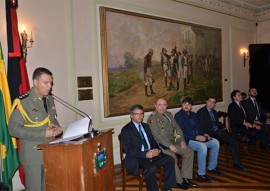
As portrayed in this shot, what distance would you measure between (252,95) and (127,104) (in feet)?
10.6

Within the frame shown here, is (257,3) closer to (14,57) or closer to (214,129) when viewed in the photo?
(214,129)

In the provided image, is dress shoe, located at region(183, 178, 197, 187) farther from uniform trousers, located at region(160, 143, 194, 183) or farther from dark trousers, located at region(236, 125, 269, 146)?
dark trousers, located at region(236, 125, 269, 146)

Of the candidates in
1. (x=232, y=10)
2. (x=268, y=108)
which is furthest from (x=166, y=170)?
(x=232, y=10)

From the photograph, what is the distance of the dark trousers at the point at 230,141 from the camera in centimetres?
453

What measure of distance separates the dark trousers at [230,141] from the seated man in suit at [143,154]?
148cm

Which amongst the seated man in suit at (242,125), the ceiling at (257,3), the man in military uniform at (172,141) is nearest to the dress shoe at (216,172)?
the man in military uniform at (172,141)

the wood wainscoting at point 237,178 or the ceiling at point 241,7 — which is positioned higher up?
the ceiling at point 241,7

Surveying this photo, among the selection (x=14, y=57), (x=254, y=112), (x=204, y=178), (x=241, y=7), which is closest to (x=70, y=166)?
(x=14, y=57)

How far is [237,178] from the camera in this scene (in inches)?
159

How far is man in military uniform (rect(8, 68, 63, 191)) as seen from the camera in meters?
2.34

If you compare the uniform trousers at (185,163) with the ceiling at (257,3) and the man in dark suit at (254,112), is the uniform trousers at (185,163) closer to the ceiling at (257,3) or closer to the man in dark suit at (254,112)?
the man in dark suit at (254,112)

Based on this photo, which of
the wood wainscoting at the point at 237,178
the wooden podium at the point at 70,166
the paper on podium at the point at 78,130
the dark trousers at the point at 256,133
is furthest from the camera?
the dark trousers at the point at 256,133

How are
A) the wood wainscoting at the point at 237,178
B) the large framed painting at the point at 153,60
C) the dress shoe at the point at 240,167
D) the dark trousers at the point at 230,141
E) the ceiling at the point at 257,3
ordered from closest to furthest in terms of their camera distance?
the wood wainscoting at the point at 237,178 < the dress shoe at the point at 240,167 < the dark trousers at the point at 230,141 < the large framed painting at the point at 153,60 < the ceiling at the point at 257,3

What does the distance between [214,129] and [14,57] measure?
3506mm
